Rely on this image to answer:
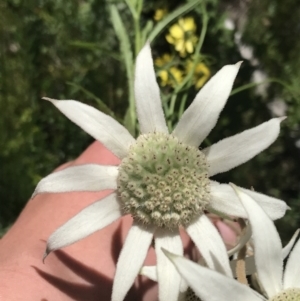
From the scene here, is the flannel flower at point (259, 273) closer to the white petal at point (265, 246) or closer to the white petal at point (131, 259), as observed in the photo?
the white petal at point (265, 246)

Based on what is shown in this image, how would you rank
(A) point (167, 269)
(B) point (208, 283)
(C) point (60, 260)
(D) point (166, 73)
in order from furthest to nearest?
(D) point (166, 73) < (C) point (60, 260) < (A) point (167, 269) < (B) point (208, 283)

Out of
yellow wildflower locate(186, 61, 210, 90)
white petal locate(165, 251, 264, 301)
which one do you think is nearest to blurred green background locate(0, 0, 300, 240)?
yellow wildflower locate(186, 61, 210, 90)

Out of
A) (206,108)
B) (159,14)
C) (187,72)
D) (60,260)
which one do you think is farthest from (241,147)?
(159,14)

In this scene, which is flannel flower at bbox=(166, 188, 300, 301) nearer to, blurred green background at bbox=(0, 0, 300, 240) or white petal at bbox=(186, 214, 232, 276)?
white petal at bbox=(186, 214, 232, 276)

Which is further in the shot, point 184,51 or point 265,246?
point 184,51

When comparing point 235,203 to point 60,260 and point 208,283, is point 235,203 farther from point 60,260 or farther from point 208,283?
point 60,260
